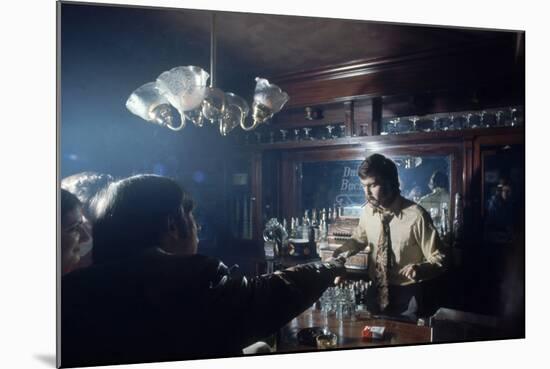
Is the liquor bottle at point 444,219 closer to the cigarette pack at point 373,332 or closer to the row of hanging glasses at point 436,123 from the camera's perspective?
the row of hanging glasses at point 436,123

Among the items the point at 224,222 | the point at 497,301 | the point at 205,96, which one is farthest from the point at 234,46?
the point at 497,301

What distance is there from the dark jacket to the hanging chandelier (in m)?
0.73

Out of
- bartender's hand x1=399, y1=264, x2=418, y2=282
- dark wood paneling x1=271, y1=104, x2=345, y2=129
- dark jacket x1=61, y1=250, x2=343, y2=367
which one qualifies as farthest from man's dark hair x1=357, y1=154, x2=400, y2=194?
dark jacket x1=61, y1=250, x2=343, y2=367

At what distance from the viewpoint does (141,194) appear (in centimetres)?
328

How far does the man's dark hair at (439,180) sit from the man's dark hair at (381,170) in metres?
0.22

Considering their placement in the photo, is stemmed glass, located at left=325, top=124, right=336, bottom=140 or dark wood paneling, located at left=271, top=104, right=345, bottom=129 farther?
stemmed glass, located at left=325, top=124, right=336, bottom=140

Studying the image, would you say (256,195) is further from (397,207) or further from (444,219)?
(444,219)

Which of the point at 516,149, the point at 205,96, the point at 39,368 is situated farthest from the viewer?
the point at 516,149

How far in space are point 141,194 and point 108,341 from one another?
784 millimetres

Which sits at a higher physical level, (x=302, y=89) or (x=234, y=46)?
(x=234, y=46)

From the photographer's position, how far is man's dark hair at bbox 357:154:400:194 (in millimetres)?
3682

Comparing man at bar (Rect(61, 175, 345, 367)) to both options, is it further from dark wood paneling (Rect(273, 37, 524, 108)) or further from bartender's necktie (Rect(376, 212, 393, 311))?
dark wood paneling (Rect(273, 37, 524, 108))

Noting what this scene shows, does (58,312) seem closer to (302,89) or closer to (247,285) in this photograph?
(247,285)

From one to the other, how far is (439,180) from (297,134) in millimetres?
902
